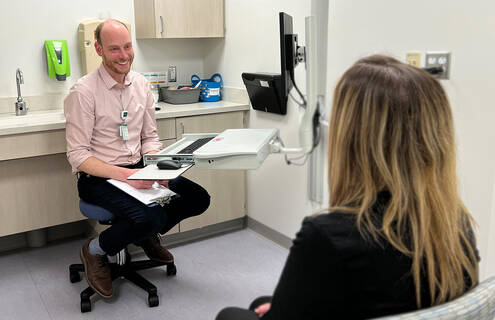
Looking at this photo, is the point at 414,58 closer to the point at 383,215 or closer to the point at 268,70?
the point at 268,70

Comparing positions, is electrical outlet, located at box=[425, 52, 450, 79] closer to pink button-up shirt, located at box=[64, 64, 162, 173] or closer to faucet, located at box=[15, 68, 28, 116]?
pink button-up shirt, located at box=[64, 64, 162, 173]

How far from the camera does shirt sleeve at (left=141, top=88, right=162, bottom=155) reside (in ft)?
8.56

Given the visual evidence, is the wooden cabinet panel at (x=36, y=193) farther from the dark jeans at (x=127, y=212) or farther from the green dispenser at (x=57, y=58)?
the green dispenser at (x=57, y=58)

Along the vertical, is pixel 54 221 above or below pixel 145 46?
below

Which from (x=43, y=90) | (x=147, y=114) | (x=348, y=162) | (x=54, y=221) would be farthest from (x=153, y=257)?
(x=348, y=162)

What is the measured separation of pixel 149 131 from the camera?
2.63m

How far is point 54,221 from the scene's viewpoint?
2.75 metres

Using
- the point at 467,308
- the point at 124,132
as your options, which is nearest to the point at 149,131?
the point at 124,132

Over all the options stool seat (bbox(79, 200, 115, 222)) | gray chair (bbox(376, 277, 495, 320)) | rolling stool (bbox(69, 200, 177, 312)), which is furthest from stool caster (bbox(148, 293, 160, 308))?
gray chair (bbox(376, 277, 495, 320))

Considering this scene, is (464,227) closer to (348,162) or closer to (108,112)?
(348,162)

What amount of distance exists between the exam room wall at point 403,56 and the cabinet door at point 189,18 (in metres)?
0.16

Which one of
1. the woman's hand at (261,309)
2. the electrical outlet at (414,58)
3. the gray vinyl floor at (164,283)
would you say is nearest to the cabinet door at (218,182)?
the gray vinyl floor at (164,283)

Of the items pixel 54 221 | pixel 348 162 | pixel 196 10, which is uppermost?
pixel 196 10

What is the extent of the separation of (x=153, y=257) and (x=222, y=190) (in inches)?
26.8
